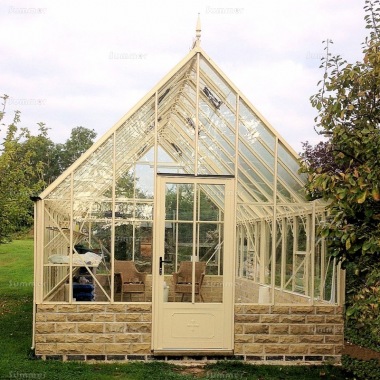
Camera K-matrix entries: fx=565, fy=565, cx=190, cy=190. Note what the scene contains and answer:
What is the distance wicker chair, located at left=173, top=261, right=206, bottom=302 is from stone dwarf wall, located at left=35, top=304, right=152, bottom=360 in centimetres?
52

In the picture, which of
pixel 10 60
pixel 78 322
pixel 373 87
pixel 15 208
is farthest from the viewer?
pixel 10 60

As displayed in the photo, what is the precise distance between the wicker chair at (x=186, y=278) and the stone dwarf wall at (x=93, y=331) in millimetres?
516

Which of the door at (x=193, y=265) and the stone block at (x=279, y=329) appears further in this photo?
the stone block at (x=279, y=329)

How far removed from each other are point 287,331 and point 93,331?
284 cm

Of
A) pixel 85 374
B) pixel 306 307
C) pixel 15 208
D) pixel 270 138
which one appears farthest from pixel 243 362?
pixel 15 208

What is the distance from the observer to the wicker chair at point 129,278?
828 cm

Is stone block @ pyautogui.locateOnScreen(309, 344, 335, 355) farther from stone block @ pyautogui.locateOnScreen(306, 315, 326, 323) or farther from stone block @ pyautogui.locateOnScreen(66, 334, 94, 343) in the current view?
stone block @ pyautogui.locateOnScreen(66, 334, 94, 343)

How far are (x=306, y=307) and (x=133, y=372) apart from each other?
8.86 feet

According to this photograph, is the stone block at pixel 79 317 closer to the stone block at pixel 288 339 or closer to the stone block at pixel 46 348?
the stone block at pixel 46 348

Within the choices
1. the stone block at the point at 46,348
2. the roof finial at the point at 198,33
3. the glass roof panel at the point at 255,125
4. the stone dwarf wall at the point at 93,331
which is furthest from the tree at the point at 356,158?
the stone block at the point at 46,348

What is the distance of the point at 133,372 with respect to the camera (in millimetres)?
7609

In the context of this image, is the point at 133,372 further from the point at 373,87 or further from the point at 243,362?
the point at 373,87

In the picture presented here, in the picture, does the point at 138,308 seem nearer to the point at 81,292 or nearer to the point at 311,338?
the point at 81,292

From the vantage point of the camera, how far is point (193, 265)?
837cm
